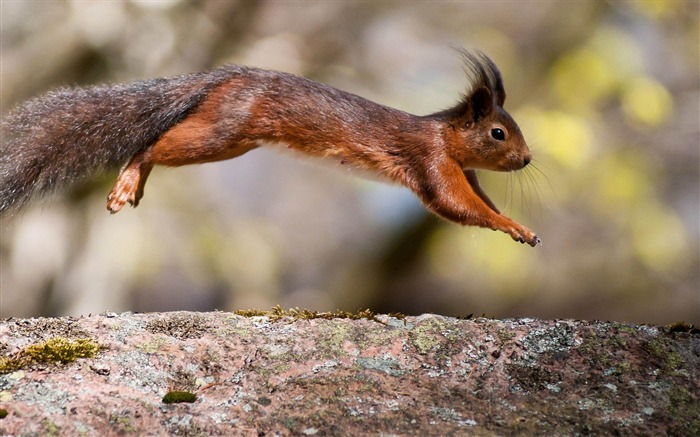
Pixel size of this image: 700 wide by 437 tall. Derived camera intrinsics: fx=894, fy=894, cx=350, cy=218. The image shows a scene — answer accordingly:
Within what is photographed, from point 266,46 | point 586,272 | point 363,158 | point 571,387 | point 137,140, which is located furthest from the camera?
point 586,272

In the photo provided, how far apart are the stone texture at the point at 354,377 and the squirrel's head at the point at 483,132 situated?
1945 millimetres

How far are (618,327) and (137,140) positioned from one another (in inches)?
111

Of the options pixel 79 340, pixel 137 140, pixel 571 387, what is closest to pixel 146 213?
pixel 137 140

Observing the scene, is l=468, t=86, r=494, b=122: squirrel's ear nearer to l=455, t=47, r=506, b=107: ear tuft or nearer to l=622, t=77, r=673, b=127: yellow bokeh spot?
l=455, t=47, r=506, b=107: ear tuft

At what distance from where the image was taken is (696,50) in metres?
9.91

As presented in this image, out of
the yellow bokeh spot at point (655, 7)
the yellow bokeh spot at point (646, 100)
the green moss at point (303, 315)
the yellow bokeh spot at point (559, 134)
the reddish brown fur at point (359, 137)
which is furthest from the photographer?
the yellow bokeh spot at point (655, 7)

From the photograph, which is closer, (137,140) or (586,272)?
(137,140)

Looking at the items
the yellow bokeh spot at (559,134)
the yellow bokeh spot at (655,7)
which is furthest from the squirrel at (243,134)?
the yellow bokeh spot at (655,7)

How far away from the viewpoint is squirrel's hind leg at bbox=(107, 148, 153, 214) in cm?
484

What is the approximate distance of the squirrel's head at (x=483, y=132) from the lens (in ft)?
18.6

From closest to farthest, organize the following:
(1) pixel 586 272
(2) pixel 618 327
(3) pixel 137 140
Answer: (2) pixel 618 327 → (3) pixel 137 140 → (1) pixel 586 272

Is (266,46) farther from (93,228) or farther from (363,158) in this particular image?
(363,158)

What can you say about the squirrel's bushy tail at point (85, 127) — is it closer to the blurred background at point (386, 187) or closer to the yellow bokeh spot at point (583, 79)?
the blurred background at point (386, 187)

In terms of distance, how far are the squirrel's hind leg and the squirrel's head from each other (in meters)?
1.92
